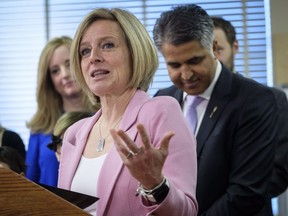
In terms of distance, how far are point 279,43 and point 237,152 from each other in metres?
1.97

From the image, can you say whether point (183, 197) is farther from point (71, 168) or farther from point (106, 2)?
point (106, 2)

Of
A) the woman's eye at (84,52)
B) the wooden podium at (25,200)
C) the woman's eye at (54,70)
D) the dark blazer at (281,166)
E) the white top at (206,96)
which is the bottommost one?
the dark blazer at (281,166)

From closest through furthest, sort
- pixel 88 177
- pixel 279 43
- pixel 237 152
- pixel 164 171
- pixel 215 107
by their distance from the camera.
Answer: pixel 164 171 < pixel 88 177 < pixel 237 152 < pixel 215 107 < pixel 279 43

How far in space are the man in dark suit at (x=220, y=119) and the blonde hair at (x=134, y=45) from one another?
589mm

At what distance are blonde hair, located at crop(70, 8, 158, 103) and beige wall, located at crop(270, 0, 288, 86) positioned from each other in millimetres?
2321

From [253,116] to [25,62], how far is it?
9.02 ft

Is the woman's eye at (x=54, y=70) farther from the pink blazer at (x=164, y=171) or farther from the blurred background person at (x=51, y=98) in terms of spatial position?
the pink blazer at (x=164, y=171)

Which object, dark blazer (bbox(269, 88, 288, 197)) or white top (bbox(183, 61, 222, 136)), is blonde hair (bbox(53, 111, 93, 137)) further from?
dark blazer (bbox(269, 88, 288, 197))

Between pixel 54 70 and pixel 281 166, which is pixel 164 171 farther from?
pixel 54 70

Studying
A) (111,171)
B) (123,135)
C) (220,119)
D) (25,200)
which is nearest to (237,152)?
(220,119)

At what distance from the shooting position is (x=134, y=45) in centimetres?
171

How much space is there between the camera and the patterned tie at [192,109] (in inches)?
94.8

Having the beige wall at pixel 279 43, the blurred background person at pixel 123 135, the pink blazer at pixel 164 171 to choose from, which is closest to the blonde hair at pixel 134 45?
the blurred background person at pixel 123 135

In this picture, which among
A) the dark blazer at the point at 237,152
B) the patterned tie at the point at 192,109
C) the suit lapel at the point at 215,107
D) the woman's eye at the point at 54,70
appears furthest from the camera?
the woman's eye at the point at 54,70
